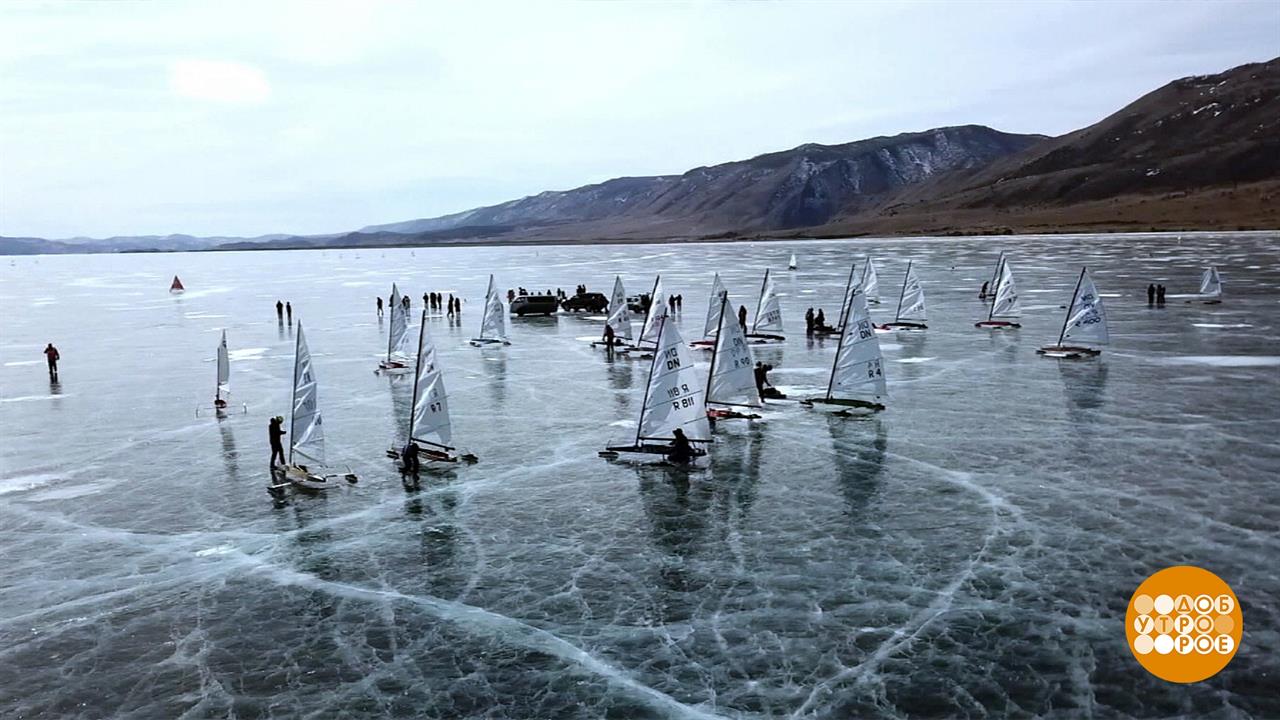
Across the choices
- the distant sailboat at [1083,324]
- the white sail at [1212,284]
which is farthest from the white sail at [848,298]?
the white sail at [1212,284]

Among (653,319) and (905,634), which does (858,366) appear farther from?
(905,634)

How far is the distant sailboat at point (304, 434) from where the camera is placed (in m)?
28.3

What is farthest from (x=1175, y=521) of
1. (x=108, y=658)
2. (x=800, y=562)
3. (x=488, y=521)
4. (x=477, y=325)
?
(x=477, y=325)

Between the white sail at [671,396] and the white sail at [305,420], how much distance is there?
10.1m

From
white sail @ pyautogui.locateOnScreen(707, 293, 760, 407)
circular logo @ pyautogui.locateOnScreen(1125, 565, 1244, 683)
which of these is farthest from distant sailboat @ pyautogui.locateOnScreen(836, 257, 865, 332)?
circular logo @ pyautogui.locateOnScreen(1125, 565, 1244, 683)

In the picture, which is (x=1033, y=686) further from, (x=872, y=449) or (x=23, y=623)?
(x=23, y=623)

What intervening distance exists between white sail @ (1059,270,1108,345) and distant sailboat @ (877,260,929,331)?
43.2 ft

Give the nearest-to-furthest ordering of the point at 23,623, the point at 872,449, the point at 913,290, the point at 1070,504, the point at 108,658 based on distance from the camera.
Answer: the point at 108,658 → the point at 23,623 → the point at 1070,504 → the point at 872,449 → the point at 913,290

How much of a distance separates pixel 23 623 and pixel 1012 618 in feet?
66.5

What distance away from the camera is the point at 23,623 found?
1916 centimetres

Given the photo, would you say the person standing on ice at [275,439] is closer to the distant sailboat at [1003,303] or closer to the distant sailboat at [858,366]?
the distant sailboat at [858,366]

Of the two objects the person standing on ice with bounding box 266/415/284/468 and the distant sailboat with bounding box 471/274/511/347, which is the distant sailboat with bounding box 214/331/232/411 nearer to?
the person standing on ice with bounding box 266/415/284/468

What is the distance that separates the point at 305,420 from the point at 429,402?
3823mm

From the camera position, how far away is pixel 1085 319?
156ft
